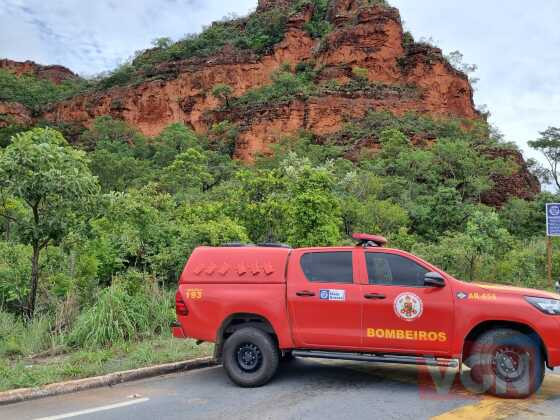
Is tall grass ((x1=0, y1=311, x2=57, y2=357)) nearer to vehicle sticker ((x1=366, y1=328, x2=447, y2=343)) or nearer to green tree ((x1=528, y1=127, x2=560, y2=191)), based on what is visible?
vehicle sticker ((x1=366, y1=328, x2=447, y2=343))

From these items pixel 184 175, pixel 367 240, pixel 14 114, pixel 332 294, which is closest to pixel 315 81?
pixel 184 175

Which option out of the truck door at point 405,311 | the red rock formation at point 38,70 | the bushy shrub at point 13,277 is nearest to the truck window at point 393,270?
the truck door at point 405,311

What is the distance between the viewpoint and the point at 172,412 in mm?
5414

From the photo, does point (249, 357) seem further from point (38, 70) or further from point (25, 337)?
point (38, 70)

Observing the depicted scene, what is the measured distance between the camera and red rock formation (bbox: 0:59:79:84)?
386 ft

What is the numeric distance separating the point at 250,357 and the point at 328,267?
1.52 m

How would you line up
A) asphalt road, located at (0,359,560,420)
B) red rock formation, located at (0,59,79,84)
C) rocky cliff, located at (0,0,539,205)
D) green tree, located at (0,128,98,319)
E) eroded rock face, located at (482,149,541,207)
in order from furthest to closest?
red rock formation, located at (0,59,79,84) < rocky cliff, located at (0,0,539,205) < eroded rock face, located at (482,149,541,207) < green tree, located at (0,128,98,319) < asphalt road, located at (0,359,560,420)

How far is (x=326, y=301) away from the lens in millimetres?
6227

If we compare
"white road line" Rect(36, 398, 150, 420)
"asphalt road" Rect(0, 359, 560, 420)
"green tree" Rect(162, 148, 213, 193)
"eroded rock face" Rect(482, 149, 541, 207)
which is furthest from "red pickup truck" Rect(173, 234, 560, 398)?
"eroded rock face" Rect(482, 149, 541, 207)

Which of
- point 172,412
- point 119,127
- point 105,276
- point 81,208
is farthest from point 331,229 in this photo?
point 119,127

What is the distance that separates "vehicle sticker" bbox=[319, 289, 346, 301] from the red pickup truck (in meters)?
0.01

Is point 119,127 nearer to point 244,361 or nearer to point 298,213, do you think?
point 298,213

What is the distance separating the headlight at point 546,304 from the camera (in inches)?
226

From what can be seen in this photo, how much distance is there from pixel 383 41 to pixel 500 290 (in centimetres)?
7027
